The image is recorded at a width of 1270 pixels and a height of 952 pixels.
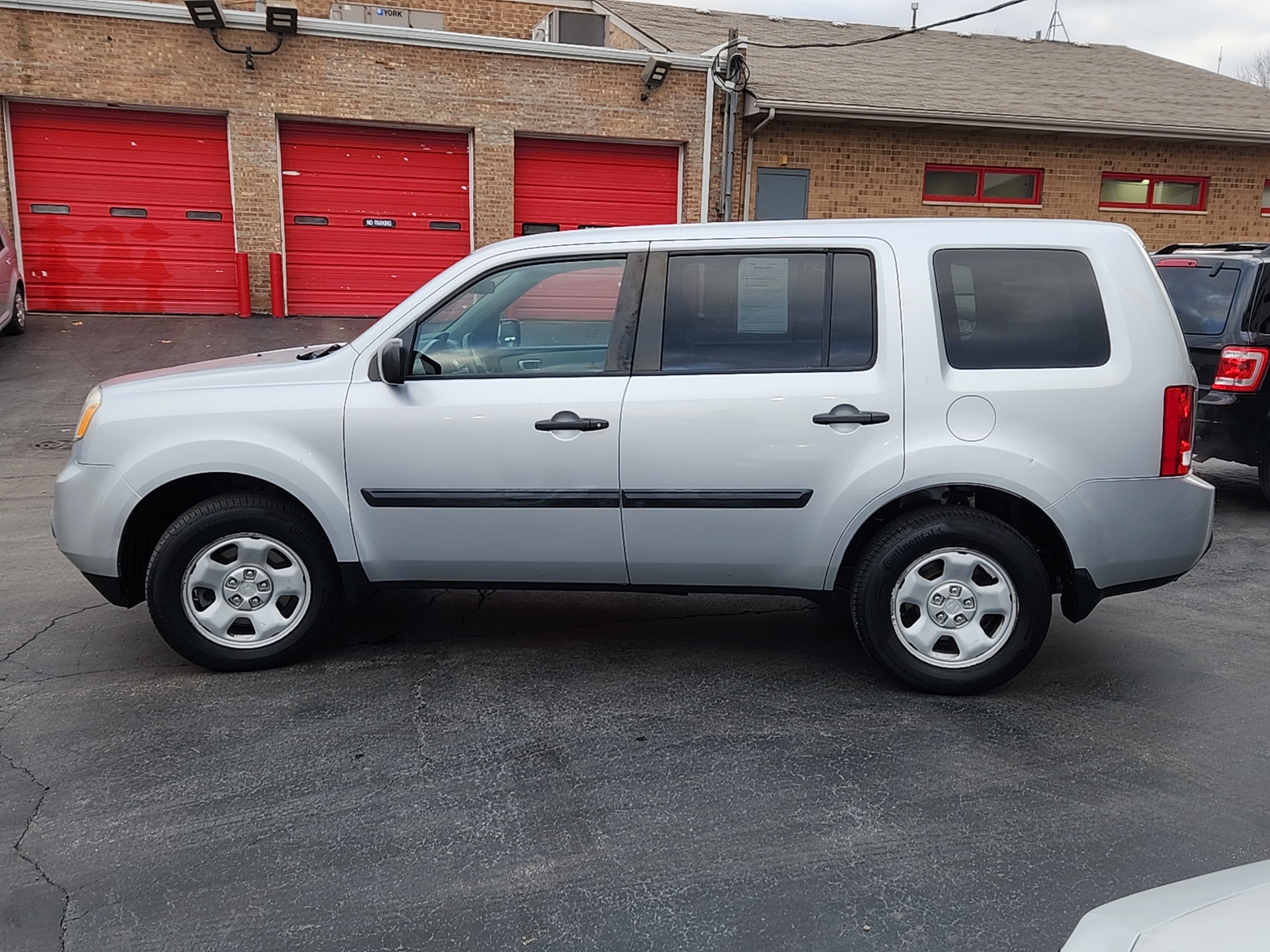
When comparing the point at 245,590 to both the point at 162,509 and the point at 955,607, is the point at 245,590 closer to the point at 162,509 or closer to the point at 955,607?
the point at 162,509

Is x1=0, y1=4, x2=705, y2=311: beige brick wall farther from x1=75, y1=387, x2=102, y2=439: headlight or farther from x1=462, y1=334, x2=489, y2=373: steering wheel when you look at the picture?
x1=462, y1=334, x2=489, y2=373: steering wheel

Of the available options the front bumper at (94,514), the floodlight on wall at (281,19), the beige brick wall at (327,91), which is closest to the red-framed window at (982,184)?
the beige brick wall at (327,91)

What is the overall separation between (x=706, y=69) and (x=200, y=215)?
8285 mm

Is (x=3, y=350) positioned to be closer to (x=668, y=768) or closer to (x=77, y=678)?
(x=77, y=678)

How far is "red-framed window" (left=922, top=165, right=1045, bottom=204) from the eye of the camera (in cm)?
1906

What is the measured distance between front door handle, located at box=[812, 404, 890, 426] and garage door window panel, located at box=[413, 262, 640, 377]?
88 centimetres

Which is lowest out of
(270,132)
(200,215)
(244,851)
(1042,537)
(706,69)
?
(244,851)

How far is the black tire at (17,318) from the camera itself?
47.3ft

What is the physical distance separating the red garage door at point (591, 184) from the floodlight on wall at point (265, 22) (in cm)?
380

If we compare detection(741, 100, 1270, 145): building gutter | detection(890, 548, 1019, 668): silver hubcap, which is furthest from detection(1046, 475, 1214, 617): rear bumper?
detection(741, 100, 1270, 145): building gutter

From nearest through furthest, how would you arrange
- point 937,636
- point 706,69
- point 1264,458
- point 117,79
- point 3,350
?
point 937,636 → point 1264,458 → point 3,350 → point 117,79 → point 706,69

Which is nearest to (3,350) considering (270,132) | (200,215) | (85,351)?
(85,351)

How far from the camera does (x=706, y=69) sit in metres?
17.4

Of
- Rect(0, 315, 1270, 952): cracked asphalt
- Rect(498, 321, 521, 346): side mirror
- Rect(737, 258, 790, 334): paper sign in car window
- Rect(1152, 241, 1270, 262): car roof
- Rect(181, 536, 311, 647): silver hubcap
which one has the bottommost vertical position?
Rect(0, 315, 1270, 952): cracked asphalt
